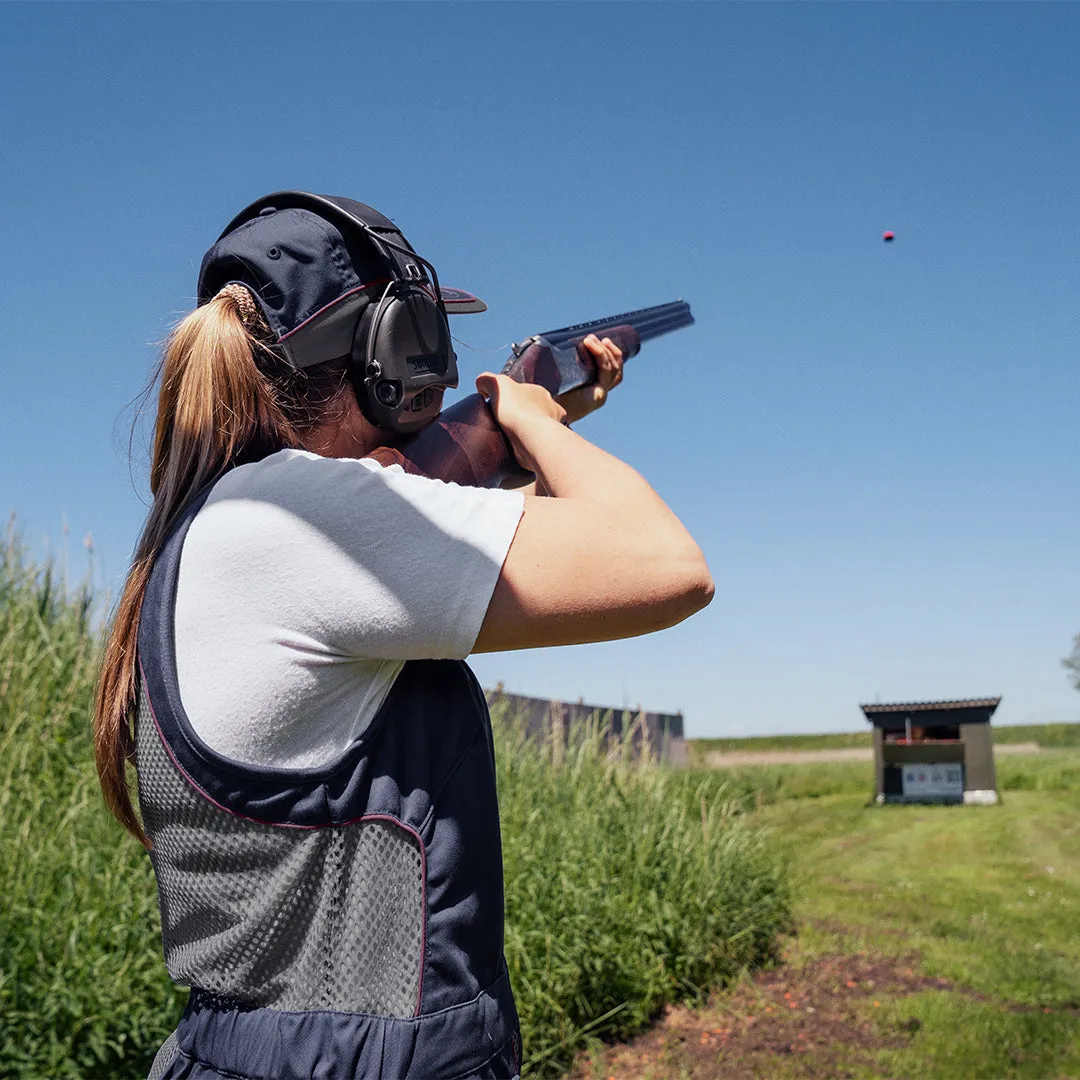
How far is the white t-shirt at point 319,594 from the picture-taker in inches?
46.4

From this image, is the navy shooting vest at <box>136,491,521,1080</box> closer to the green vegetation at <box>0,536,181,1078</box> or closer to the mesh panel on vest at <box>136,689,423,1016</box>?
the mesh panel on vest at <box>136,689,423,1016</box>

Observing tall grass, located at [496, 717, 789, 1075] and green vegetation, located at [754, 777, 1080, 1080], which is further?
green vegetation, located at [754, 777, 1080, 1080]

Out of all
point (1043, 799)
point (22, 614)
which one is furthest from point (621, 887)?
point (1043, 799)

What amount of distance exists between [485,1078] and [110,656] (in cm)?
75

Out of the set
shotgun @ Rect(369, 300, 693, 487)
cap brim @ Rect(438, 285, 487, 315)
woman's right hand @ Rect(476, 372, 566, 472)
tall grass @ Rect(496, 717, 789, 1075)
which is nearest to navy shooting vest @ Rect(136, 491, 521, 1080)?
woman's right hand @ Rect(476, 372, 566, 472)

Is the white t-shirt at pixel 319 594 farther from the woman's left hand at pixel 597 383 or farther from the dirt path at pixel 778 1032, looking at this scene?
the dirt path at pixel 778 1032

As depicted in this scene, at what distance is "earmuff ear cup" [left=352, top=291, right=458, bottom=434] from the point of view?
1483 mm

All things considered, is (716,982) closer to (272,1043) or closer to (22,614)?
(22,614)

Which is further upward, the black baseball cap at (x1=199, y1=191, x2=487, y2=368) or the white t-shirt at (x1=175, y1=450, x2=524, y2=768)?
the black baseball cap at (x1=199, y1=191, x2=487, y2=368)

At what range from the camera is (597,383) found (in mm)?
2752

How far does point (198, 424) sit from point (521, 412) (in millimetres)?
517

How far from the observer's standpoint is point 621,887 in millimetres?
5992

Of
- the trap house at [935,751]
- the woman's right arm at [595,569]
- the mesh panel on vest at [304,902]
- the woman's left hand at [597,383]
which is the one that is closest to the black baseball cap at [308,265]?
the woman's right arm at [595,569]

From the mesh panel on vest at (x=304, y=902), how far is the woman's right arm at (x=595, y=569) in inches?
12.3
